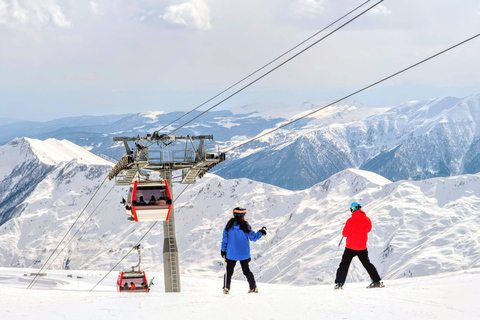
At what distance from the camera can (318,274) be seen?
182375 millimetres

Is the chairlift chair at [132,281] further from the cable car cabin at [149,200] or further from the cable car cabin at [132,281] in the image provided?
the cable car cabin at [149,200]

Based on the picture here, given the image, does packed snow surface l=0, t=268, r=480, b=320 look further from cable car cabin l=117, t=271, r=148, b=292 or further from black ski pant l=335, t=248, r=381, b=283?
cable car cabin l=117, t=271, r=148, b=292

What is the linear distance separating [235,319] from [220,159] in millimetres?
23994

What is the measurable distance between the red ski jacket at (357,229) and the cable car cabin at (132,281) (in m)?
24.1

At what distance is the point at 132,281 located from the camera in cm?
3934

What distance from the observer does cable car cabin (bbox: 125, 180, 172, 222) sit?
26.1m

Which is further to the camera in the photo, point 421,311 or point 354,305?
point 354,305

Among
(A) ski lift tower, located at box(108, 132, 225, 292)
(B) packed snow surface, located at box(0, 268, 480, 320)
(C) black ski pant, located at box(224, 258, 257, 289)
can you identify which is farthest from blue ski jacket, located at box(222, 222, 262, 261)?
(A) ski lift tower, located at box(108, 132, 225, 292)

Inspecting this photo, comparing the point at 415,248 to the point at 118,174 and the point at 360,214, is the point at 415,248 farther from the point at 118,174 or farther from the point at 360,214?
the point at 360,214

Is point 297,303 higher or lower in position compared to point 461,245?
higher

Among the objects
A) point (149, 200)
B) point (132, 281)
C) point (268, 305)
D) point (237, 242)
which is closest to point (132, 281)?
point (132, 281)

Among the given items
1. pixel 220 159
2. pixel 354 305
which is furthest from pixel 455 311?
pixel 220 159

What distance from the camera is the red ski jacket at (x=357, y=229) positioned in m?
16.6

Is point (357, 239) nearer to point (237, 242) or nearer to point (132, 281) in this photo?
point (237, 242)
